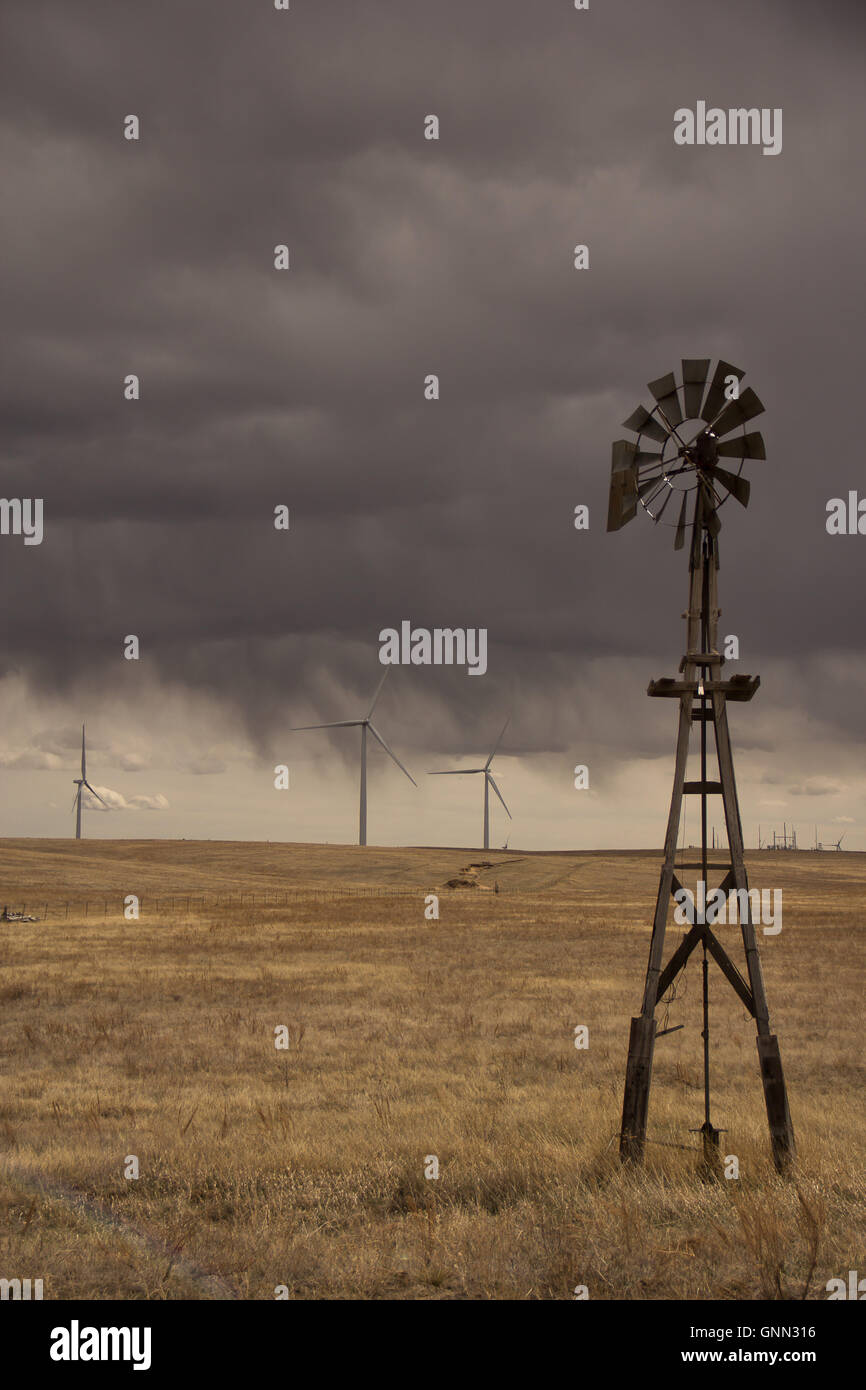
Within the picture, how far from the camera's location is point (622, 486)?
1253 centimetres

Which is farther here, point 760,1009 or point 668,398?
point 668,398

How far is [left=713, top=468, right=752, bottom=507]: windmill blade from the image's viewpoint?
12461 mm

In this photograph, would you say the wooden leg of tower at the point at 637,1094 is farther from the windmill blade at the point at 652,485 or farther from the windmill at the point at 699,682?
the windmill blade at the point at 652,485

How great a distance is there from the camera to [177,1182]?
11.1 metres

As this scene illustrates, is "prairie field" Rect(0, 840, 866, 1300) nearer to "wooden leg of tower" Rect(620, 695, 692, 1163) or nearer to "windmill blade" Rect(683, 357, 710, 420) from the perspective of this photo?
"wooden leg of tower" Rect(620, 695, 692, 1163)

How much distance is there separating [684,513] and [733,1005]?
1908 cm

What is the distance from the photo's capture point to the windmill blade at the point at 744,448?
12.5 m

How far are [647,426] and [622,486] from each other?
811mm

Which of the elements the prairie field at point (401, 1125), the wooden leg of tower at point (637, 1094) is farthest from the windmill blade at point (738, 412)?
the prairie field at point (401, 1125)

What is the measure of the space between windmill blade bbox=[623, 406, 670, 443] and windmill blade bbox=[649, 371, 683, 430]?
136mm

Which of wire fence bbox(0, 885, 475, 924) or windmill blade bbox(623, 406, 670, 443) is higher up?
windmill blade bbox(623, 406, 670, 443)

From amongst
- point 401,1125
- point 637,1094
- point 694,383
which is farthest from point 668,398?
point 401,1125

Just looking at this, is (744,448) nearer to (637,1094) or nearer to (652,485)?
(652,485)

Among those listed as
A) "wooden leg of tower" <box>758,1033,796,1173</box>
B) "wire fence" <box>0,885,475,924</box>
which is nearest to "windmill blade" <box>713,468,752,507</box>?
"wooden leg of tower" <box>758,1033,796,1173</box>
